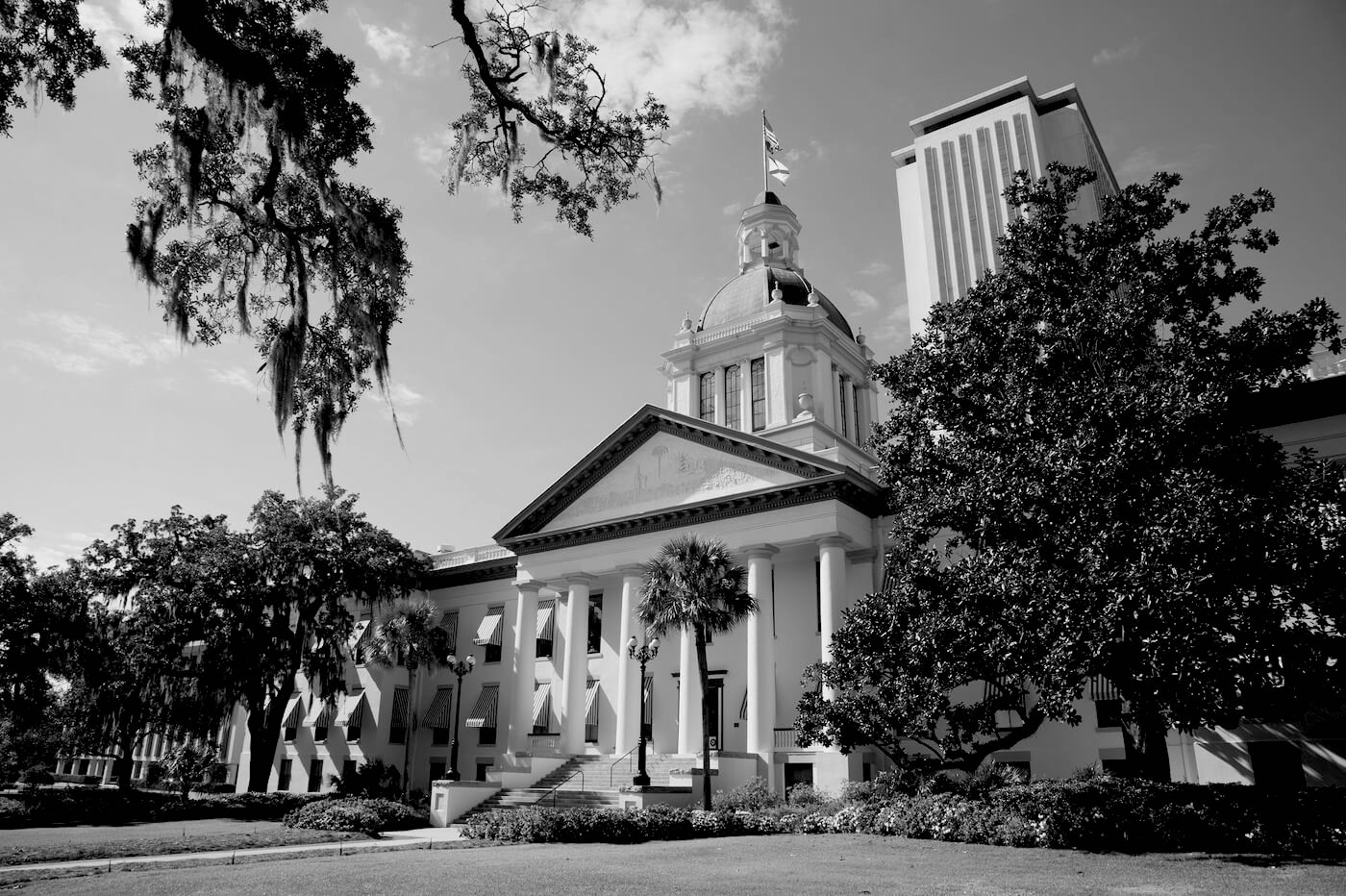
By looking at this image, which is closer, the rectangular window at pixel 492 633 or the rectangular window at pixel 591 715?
the rectangular window at pixel 591 715

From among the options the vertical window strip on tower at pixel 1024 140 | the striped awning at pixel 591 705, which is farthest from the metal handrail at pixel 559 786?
the vertical window strip on tower at pixel 1024 140

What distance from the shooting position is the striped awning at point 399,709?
41.8 metres

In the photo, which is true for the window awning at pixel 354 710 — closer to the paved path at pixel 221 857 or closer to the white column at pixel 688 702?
Answer: the white column at pixel 688 702

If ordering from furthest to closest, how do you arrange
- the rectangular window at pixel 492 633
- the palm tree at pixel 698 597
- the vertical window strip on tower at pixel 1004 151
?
the vertical window strip on tower at pixel 1004 151
the rectangular window at pixel 492 633
the palm tree at pixel 698 597

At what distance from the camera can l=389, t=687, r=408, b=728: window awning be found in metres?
41.8

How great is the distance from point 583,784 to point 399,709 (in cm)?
1496

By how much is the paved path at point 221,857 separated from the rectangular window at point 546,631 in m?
16.4

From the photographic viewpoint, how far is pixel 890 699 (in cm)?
2106

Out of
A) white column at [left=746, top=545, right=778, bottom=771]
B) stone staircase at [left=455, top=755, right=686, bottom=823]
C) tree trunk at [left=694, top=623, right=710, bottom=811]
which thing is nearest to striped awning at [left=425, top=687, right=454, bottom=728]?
stone staircase at [left=455, top=755, right=686, bottom=823]

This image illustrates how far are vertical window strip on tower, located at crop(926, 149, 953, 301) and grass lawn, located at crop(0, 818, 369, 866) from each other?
70464mm

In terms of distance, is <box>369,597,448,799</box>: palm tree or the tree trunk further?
<box>369,597,448,799</box>: palm tree

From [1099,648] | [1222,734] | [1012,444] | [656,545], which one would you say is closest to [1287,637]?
[1099,648]

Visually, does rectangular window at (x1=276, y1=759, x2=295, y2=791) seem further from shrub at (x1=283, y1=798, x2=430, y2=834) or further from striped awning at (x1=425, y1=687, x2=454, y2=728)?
shrub at (x1=283, y1=798, x2=430, y2=834)

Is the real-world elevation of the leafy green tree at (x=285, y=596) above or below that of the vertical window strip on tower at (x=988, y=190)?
below
